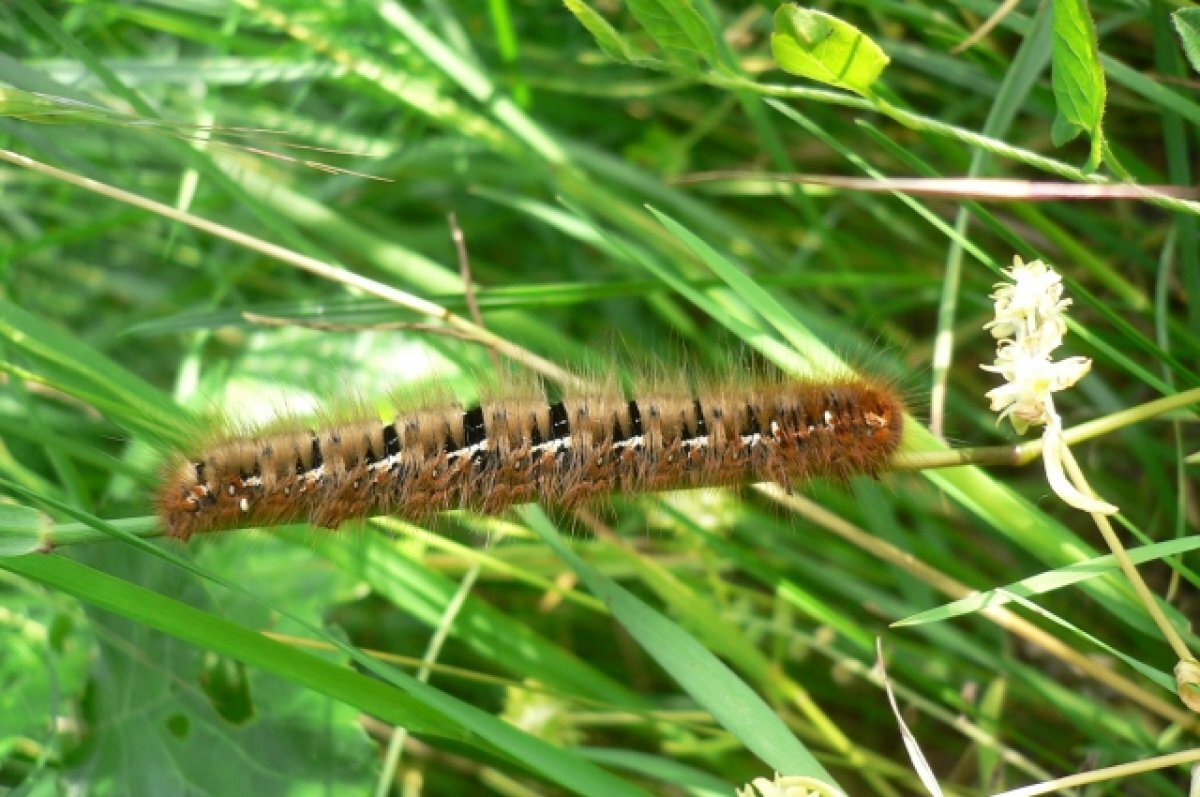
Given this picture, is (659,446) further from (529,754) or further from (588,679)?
(588,679)

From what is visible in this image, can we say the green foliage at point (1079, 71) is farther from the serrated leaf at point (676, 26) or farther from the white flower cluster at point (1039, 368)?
the serrated leaf at point (676, 26)

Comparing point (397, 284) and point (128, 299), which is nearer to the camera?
point (397, 284)

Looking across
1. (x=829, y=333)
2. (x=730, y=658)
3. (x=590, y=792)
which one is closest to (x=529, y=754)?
(x=590, y=792)

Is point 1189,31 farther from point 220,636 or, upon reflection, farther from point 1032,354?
point 220,636

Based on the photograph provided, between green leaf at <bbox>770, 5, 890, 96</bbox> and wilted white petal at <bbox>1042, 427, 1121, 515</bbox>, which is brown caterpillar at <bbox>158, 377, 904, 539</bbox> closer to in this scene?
wilted white petal at <bbox>1042, 427, 1121, 515</bbox>

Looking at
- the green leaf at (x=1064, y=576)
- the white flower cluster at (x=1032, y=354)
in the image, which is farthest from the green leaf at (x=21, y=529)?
the white flower cluster at (x=1032, y=354)
